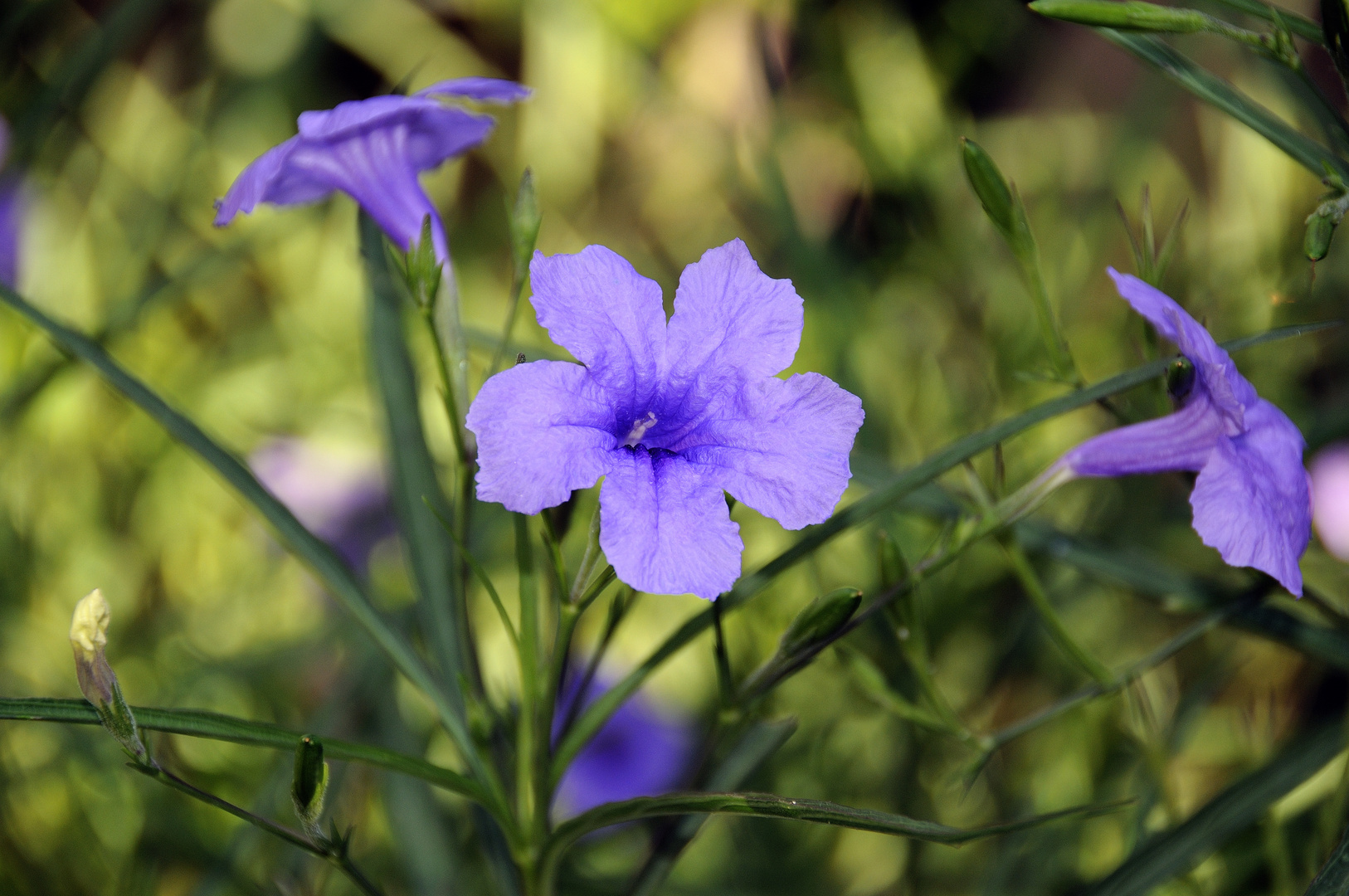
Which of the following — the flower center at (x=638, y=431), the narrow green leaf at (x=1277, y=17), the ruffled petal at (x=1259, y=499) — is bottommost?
the ruffled petal at (x=1259, y=499)

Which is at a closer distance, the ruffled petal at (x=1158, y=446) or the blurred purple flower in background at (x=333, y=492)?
the ruffled petal at (x=1158, y=446)

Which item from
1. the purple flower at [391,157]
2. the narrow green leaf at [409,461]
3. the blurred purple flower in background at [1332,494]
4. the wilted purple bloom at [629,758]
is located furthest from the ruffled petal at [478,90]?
the blurred purple flower in background at [1332,494]

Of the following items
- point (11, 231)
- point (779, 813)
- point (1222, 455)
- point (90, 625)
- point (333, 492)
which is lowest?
point (779, 813)

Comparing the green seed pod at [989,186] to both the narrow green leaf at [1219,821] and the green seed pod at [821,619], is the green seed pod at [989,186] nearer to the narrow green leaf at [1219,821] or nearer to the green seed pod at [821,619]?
the green seed pod at [821,619]

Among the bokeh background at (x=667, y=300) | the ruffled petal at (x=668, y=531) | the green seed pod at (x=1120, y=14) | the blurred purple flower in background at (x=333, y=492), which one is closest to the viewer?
the ruffled petal at (x=668, y=531)

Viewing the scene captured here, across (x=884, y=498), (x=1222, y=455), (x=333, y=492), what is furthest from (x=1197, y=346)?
(x=333, y=492)

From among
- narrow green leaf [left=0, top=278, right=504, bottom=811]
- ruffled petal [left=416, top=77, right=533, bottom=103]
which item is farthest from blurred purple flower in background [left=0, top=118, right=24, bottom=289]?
ruffled petal [left=416, top=77, right=533, bottom=103]

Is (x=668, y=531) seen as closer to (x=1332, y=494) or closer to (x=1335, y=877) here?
(x=1335, y=877)
